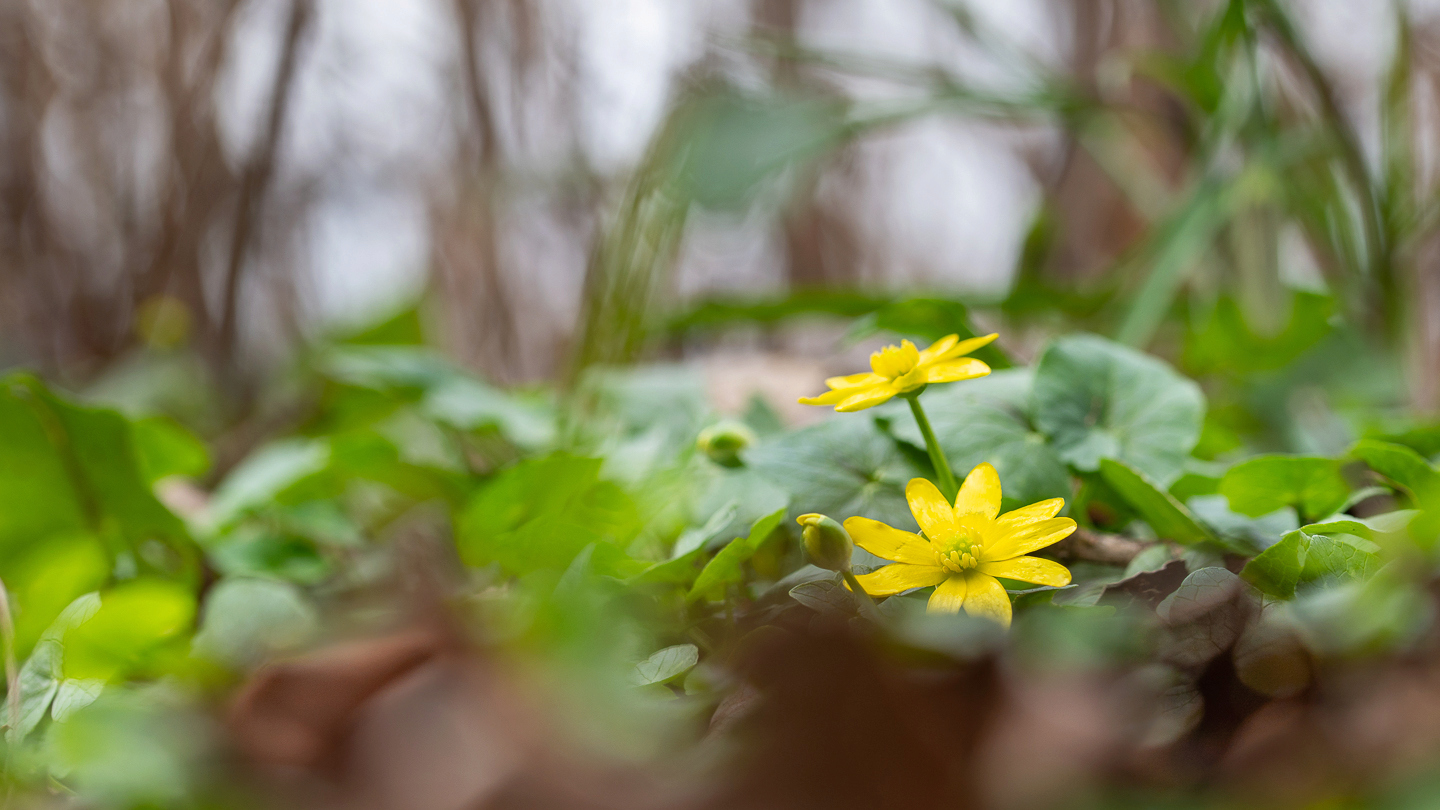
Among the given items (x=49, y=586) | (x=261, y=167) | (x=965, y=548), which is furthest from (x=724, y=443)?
(x=261, y=167)

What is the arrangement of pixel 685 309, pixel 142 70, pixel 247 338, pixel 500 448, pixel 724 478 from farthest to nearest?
pixel 247 338 → pixel 142 70 → pixel 685 309 → pixel 500 448 → pixel 724 478

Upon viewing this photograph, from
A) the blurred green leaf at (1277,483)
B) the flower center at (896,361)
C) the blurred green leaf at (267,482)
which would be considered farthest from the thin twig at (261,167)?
the blurred green leaf at (1277,483)

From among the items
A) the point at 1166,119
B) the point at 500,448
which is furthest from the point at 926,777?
the point at 1166,119

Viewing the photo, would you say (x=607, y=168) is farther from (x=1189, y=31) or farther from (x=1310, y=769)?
(x=1310, y=769)

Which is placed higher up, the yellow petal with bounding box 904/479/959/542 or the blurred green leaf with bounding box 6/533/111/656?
the yellow petal with bounding box 904/479/959/542

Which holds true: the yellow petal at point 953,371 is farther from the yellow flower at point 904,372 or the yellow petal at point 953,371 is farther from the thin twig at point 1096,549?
the thin twig at point 1096,549

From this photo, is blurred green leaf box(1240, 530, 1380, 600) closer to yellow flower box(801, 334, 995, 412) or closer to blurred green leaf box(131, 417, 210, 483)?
yellow flower box(801, 334, 995, 412)

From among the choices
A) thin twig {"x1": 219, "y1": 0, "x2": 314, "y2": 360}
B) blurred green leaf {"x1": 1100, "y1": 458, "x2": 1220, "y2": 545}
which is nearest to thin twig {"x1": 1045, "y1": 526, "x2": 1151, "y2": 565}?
blurred green leaf {"x1": 1100, "y1": 458, "x2": 1220, "y2": 545}
